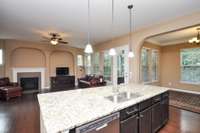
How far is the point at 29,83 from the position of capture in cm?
709

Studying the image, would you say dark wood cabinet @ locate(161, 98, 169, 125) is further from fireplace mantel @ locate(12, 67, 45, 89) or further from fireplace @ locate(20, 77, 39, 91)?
fireplace @ locate(20, 77, 39, 91)

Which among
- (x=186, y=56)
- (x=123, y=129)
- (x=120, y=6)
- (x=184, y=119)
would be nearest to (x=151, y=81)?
(x=186, y=56)

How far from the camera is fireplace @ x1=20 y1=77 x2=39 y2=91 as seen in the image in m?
6.93

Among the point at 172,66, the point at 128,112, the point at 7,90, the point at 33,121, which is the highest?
the point at 172,66

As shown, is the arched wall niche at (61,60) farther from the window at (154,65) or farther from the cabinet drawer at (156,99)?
the cabinet drawer at (156,99)

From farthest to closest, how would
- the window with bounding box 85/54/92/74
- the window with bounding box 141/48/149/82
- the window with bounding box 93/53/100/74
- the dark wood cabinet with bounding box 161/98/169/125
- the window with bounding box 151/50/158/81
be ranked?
the window with bounding box 85/54/92/74 → the window with bounding box 93/53/100/74 → the window with bounding box 151/50/158/81 → the window with bounding box 141/48/149/82 → the dark wood cabinet with bounding box 161/98/169/125

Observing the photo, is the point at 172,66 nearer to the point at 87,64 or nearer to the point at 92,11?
the point at 87,64

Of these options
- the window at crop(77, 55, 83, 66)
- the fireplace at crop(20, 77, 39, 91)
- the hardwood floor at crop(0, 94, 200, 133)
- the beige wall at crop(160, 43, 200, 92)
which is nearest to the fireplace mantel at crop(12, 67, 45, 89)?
the fireplace at crop(20, 77, 39, 91)

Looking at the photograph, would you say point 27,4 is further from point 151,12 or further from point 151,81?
point 151,81

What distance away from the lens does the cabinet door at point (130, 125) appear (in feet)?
5.11

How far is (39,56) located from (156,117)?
24.6 ft

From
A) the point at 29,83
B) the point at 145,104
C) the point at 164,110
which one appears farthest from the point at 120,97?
the point at 29,83

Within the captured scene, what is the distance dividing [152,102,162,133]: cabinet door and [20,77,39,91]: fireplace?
7195 mm

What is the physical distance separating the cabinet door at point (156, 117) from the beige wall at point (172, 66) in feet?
15.6
